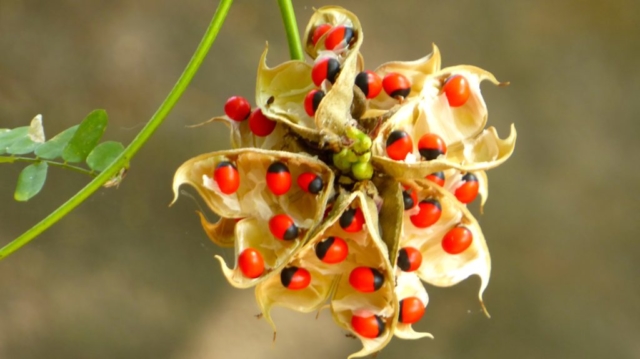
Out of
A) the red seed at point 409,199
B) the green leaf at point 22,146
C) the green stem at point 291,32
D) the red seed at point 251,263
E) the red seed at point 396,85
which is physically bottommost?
the red seed at point 251,263

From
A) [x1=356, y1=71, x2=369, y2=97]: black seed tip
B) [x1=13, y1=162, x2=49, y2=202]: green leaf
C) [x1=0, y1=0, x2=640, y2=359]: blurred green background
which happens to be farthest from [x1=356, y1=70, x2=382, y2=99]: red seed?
[x1=0, y1=0, x2=640, y2=359]: blurred green background

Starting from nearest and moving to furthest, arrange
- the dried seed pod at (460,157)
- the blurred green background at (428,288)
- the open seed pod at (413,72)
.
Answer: the dried seed pod at (460,157) → the open seed pod at (413,72) → the blurred green background at (428,288)

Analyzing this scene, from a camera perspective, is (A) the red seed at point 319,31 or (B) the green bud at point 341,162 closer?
(B) the green bud at point 341,162

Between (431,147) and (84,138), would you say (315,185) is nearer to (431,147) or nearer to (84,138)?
(431,147)

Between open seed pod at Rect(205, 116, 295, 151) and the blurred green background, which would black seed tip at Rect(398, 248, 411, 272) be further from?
the blurred green background

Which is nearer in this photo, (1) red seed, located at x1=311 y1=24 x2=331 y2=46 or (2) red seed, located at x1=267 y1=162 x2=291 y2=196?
(2) red seed, located at x1=267 y1=162 x2=291 y2=196

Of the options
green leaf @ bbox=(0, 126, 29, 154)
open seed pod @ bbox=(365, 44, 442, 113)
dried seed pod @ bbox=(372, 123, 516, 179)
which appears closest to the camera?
dried seed pod @ bbox=(372, 123, 516, 179)

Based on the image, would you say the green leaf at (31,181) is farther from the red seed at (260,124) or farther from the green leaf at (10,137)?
the red seed at (260,124)

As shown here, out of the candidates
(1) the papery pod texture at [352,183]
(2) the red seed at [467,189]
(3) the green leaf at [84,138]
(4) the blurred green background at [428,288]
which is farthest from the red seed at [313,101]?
(4) the blurred green background at [428,288]
